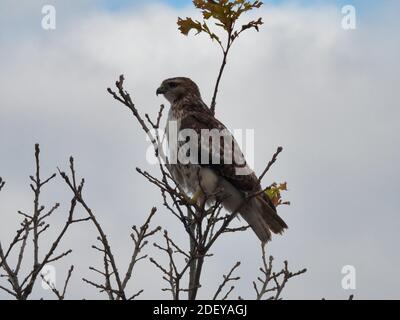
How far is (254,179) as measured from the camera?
349 inches

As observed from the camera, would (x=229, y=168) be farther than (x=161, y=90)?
No

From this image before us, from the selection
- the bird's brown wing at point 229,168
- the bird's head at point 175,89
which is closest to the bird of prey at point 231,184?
the bird's brown wing at point 229,168

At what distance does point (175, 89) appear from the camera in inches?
391

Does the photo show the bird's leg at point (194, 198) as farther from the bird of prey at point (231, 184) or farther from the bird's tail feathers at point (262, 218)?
the bird's tail feathers at point (262, 218)

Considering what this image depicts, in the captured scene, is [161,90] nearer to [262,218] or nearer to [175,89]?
[175,89]

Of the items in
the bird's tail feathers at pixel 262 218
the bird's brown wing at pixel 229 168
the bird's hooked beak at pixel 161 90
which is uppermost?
the bird's hooked beak at pixel 161 90

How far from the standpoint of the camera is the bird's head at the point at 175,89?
9.93 metres

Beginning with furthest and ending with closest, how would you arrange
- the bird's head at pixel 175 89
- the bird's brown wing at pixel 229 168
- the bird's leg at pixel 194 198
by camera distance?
the bird's head at pixel 175 89
the bird's brown wing at pixel 229 168
the bird's leg at pixel 194 198

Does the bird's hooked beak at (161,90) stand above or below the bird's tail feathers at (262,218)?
above

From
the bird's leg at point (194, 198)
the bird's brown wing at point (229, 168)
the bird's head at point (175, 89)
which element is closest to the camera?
the bird's leg at point (194, 198)

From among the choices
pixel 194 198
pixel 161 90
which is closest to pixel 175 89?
pixel 161 90

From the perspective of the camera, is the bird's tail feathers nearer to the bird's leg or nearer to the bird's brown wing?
the bird's brown wing

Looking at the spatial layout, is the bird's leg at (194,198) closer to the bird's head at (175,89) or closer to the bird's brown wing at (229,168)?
the bird's brown wing at (229,168)

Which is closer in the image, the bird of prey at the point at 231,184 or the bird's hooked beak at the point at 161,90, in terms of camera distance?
the bird of prey at the point at 231,184
